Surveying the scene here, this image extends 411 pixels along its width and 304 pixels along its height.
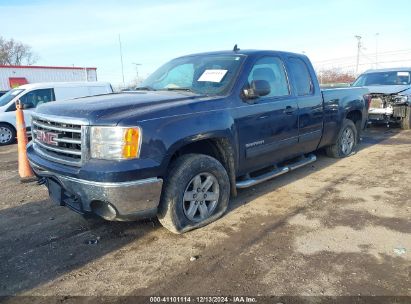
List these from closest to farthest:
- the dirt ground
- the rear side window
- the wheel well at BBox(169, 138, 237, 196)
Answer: the dirt ground < the wheel well at BBox(169, 138, 237, 196) < the rear side window

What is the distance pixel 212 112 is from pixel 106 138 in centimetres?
119

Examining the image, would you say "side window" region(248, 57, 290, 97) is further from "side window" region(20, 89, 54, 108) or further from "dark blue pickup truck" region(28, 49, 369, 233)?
"side window" region(20, 89, 54, 108)

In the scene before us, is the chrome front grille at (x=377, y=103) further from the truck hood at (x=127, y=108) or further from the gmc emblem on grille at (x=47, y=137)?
the gmc emblem on grille at (x=47, y=137)

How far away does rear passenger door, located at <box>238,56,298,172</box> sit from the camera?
4.26 meters

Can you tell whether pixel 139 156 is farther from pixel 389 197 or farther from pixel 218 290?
pixel 389 197

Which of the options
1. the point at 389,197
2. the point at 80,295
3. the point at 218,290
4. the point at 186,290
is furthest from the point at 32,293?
the point at 389,197

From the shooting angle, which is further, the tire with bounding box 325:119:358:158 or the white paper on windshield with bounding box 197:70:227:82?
the tire with bounding box 325:119:358:158

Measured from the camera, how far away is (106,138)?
313 cm

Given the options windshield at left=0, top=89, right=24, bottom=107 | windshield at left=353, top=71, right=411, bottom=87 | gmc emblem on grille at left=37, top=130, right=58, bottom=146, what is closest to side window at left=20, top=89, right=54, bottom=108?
windshield at left=0, top=89, right=24, bottom=107

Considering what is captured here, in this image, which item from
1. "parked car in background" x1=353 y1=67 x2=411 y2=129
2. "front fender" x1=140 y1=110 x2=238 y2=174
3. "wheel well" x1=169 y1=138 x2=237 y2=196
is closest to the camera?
"front fender" x1=140 y1=110 x2=238 y2=174

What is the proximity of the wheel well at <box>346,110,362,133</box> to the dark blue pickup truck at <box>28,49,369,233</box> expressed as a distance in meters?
1.79

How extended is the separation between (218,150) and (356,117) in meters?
4.26

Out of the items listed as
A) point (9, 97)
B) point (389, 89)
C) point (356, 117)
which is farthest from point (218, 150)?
point (9, 97)

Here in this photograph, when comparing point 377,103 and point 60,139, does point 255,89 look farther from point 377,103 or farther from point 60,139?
point 377,103
